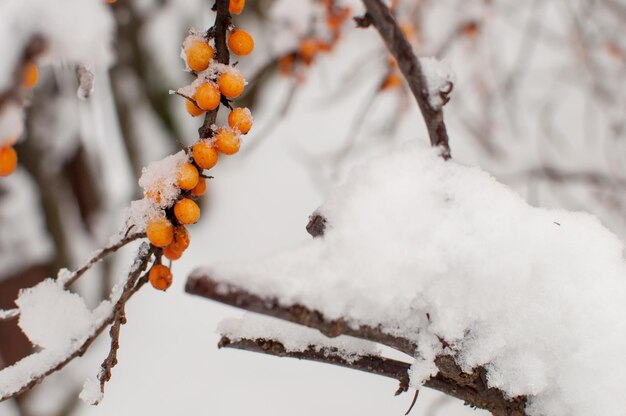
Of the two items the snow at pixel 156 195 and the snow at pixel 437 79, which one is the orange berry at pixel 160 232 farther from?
the snow at pixel 437 79

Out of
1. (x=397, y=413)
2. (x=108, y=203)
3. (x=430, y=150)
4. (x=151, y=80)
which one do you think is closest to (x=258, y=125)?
(x=151, y=80)

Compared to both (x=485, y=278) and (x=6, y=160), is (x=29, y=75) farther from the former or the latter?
(x=485, y=278)

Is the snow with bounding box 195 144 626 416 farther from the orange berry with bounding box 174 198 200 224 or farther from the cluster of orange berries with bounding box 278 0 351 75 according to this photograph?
the cluster of orange berries with bounding box 278 0 351 75

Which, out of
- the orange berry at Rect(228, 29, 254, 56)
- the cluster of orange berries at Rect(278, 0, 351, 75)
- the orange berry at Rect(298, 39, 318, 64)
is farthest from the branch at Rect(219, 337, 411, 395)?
the orange berry at Rect(298, 39, 318, 64)

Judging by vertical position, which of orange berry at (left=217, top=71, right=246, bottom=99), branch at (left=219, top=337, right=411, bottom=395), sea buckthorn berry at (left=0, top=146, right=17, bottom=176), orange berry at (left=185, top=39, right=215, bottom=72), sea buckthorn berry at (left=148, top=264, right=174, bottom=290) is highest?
orange berry at (left=185, top=39, right=215, bottom=72)

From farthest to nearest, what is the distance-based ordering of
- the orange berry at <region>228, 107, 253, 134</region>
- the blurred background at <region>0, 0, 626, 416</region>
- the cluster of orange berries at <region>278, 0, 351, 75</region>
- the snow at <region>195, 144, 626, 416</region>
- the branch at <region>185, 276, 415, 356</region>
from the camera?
1. the blurred background at <region>0, 0, 626, 416</region>
2. the cluster of orange berries at <region>278, 0, 351, 75</region>
3. the orange berry at <region>228, 107, 253, 134</region>
4. the snow at <region>195, 144, 626, 416</region>
5. the branch at <region>185, 276, 415, 356</region>

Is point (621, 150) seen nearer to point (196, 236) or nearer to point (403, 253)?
point (196, 236)

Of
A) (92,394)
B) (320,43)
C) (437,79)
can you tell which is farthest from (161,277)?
(320,43)
